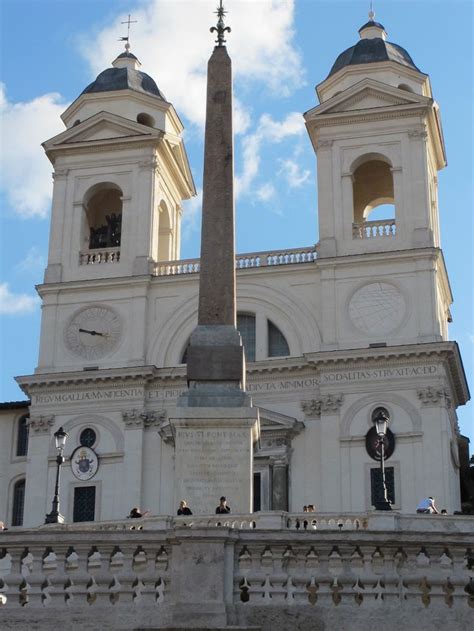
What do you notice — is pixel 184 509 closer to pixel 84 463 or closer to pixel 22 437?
pixel 84 463

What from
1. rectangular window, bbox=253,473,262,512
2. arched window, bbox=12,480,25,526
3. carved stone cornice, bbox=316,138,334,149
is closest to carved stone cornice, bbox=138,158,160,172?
carved stone cornice, bbox=316,138,334,149

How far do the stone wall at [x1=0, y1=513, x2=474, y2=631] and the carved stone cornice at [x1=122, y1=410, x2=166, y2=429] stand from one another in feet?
95.3

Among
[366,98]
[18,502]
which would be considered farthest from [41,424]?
[366,98]

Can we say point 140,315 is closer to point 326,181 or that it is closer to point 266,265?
point 266,265

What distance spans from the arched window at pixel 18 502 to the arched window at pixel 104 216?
9.71m

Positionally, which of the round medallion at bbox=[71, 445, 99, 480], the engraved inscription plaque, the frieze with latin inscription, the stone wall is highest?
the frieze with latin inscription

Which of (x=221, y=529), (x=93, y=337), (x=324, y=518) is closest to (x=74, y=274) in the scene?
(x=93, y=337)

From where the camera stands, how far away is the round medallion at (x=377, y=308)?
4231cm

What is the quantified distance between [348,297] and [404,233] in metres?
3.13

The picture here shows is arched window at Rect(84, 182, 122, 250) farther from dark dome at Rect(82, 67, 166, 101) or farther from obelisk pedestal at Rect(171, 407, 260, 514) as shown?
obelisk pedestal at Rect(171, 407, 260, 514)

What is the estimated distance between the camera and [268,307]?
44.0 m

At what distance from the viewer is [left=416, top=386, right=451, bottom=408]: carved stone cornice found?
40.4 meters

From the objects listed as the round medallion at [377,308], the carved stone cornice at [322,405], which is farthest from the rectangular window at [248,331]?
the round medallion at [377,308]

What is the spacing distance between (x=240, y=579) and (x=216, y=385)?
8.69m
